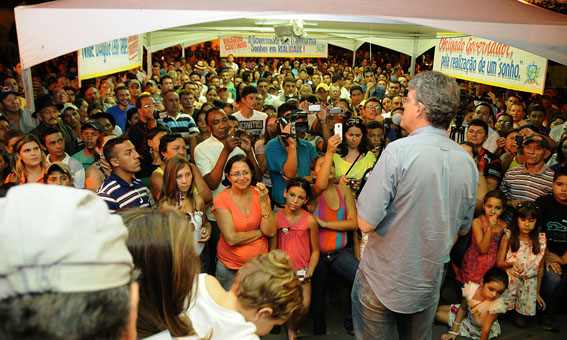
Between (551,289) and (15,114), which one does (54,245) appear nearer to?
(551,289)

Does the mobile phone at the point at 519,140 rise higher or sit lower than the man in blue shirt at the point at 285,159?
higher

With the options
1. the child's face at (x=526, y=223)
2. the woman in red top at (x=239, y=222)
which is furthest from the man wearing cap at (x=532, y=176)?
the woman in red top at (x=239, y=222)

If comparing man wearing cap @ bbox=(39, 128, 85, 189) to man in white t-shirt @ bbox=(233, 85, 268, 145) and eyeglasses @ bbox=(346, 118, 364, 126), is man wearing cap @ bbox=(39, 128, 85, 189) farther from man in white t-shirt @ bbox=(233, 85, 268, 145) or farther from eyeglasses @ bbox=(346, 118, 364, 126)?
eyeglasses @ bbox=(346, 118, 364, 126)

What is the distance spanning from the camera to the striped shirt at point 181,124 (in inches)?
185

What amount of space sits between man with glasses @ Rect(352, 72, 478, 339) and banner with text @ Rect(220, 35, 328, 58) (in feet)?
33.8

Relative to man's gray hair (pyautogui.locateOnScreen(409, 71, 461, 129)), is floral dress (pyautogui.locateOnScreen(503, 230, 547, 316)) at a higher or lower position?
lower

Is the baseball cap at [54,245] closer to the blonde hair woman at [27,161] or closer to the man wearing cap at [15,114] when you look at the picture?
the blonde hair woman at [27,161]

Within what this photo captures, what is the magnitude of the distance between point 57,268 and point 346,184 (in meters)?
3.04

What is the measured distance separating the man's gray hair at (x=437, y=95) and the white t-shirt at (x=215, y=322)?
107 centimetres

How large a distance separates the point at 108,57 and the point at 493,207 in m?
5.40

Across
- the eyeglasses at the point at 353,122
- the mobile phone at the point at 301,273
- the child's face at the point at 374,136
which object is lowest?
the mobile phone at the point at 301,273

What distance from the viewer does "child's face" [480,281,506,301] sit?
2982 millimetres

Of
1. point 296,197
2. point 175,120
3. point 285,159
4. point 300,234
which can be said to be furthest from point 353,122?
point 175,120

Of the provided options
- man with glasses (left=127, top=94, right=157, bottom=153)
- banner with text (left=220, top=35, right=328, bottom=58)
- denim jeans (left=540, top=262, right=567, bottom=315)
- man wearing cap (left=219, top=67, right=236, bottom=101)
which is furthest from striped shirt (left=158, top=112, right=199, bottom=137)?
banner with text (left=220, top=35, right=328, bottom=58)
